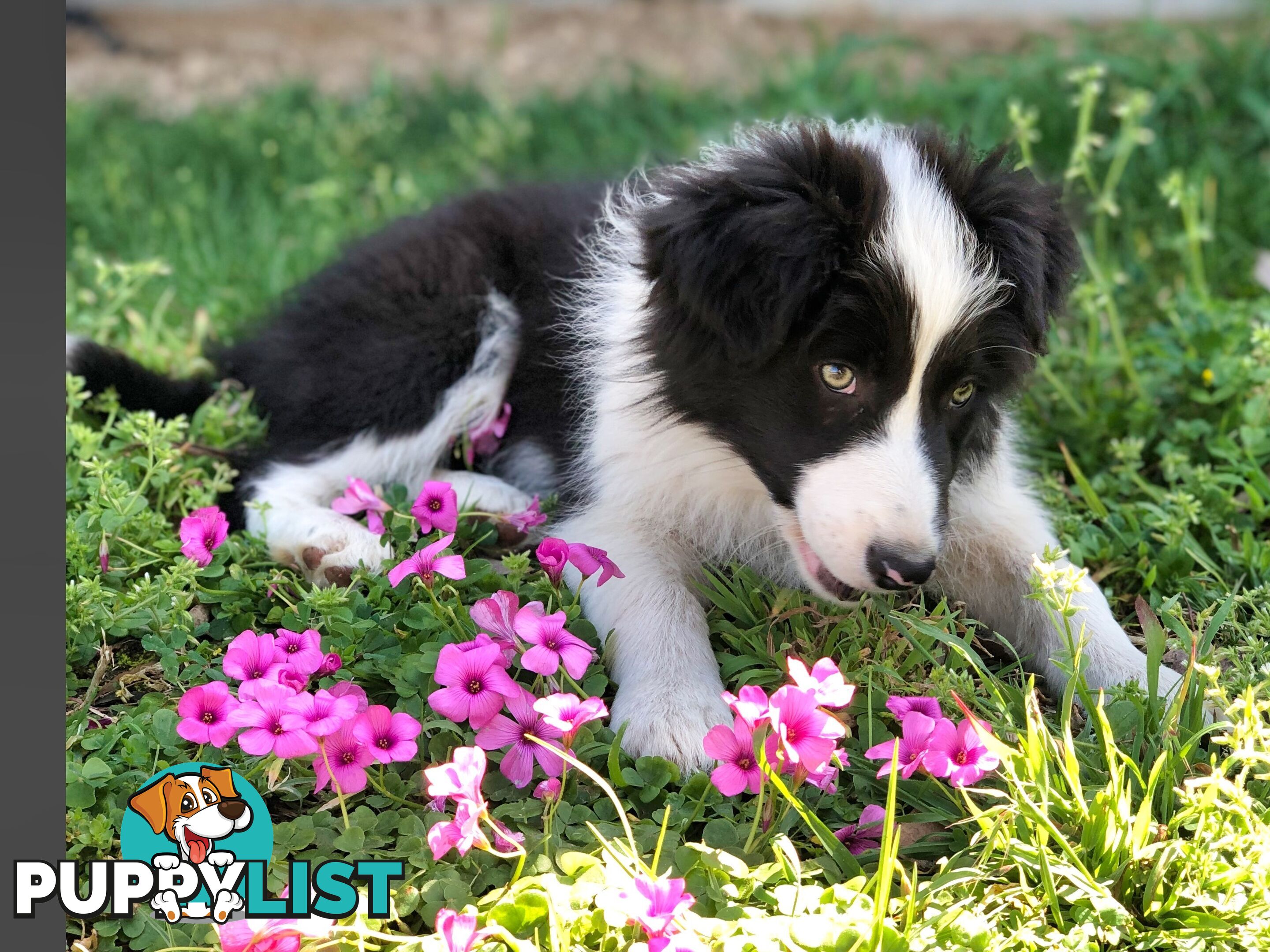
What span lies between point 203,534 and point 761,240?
135 centimetres

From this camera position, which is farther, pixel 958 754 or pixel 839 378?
pixel 839 378

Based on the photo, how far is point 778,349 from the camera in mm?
2389

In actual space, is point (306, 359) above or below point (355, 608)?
above

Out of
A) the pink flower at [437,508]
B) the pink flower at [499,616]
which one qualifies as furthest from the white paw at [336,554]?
the pink flower at [499,616]

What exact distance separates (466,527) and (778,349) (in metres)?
0.97

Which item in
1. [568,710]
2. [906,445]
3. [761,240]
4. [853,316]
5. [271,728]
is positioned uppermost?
[761,240]

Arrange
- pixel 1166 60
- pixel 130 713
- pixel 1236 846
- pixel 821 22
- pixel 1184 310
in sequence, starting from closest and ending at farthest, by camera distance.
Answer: pixel 1236 846 → pixel 130 713 → pixel 1184 310 → pixel 1166 60 → pixel 821 22

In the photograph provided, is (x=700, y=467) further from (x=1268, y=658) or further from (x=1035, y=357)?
(x=1268, y=658)

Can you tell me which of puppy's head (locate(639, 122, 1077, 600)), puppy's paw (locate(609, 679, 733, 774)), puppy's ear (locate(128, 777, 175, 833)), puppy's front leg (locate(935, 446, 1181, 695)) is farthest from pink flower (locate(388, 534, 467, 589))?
puppy's front leg (locate(935, 446, 1181, 695))

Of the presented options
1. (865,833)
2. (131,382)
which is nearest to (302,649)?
(865,833)

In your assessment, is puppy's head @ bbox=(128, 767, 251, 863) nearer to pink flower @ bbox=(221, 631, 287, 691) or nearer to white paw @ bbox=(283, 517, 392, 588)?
pink flower @ bbox=(221, 631, 287, 691)

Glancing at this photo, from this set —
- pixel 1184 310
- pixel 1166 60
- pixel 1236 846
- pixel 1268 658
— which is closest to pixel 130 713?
pixel 1236 846

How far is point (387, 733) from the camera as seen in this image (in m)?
2.10

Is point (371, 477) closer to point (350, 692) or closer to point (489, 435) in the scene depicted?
point (489, 435)
